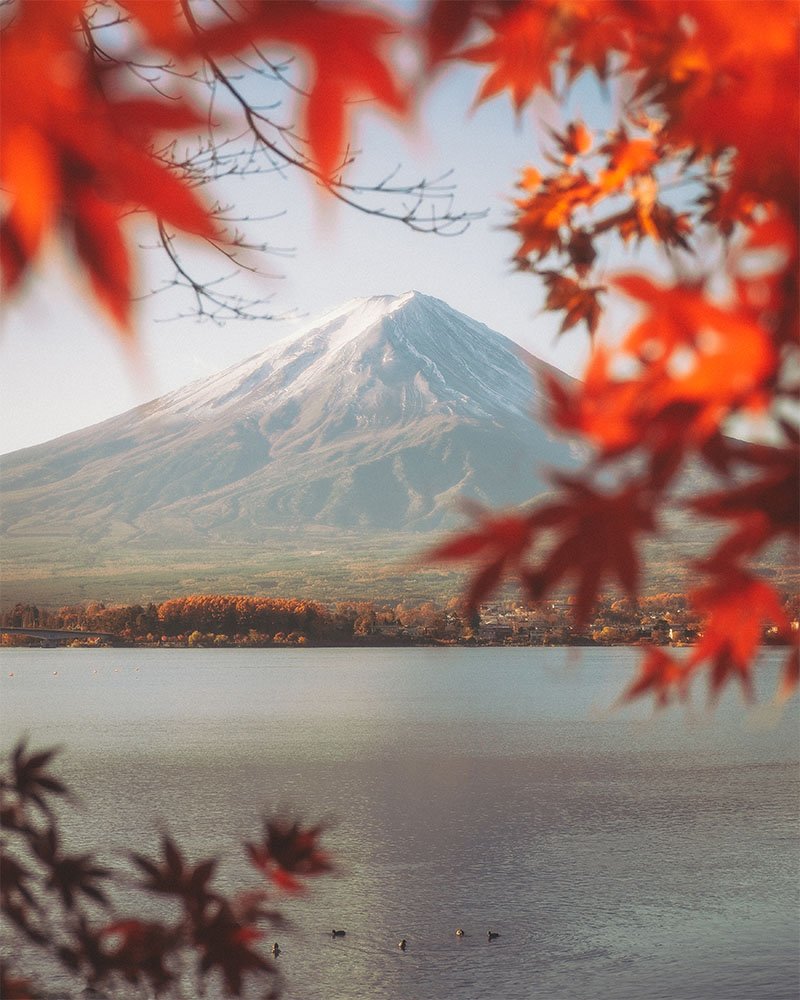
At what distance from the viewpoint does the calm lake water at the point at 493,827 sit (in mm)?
15508

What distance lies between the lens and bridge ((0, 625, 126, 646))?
101 meters

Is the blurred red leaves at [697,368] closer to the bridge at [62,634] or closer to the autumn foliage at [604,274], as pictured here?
the autumn foliage at [604,274]

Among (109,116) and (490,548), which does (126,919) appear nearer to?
(490,548)

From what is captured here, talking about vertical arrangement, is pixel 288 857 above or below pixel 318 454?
below

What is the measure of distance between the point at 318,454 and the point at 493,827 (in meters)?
142

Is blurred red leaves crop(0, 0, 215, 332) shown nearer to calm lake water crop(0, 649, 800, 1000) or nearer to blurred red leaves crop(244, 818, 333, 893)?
calm lake water crop(0, 649, 800, 1000)

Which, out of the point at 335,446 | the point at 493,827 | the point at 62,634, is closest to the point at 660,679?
the point at 493,827

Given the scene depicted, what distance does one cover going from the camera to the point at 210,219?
0.51 metres

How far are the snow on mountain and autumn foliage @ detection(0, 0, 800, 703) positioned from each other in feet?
490

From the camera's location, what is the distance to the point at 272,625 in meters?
118

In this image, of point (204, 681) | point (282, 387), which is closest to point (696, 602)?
point (204, 681)

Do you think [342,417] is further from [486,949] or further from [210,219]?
[210,219]

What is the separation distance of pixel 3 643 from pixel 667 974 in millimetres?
128533

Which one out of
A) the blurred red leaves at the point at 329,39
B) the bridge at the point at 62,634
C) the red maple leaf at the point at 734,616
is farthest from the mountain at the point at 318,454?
the blurred red leaves at the point at 329,39
